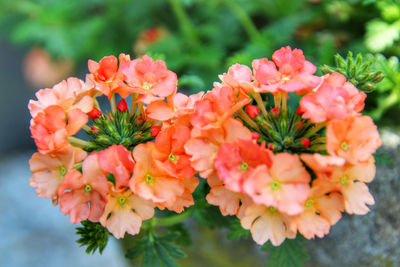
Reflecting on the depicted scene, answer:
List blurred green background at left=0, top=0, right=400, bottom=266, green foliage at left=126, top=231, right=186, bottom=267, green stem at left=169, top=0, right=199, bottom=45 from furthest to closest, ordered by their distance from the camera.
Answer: green stem at left=169, top=0, right=199, bottom=45 < blurred green background at left=0, top=0, right=400, bottom=266 < green foliage at left=126, top=231, right=186, bottom=267

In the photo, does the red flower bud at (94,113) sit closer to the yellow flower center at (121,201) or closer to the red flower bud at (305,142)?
the yellow flower center at (121,201)

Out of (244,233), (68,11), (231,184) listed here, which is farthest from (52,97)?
(68,11)

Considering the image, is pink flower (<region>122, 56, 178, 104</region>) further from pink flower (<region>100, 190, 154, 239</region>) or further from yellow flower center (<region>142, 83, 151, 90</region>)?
pink flower (<region>100, 190, 154, 239</region>)

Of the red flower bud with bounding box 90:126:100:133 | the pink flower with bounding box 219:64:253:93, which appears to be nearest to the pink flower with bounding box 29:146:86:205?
the red flower bud with bounding box 90:126:100:133

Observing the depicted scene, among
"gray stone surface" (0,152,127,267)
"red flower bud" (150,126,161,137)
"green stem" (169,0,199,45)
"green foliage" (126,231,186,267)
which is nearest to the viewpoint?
"red flower bud" (150,126,161,137)

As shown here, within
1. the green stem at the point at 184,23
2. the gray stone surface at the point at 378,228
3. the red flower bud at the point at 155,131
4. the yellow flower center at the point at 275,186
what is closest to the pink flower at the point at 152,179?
the red flower bud at the point at 155,131
